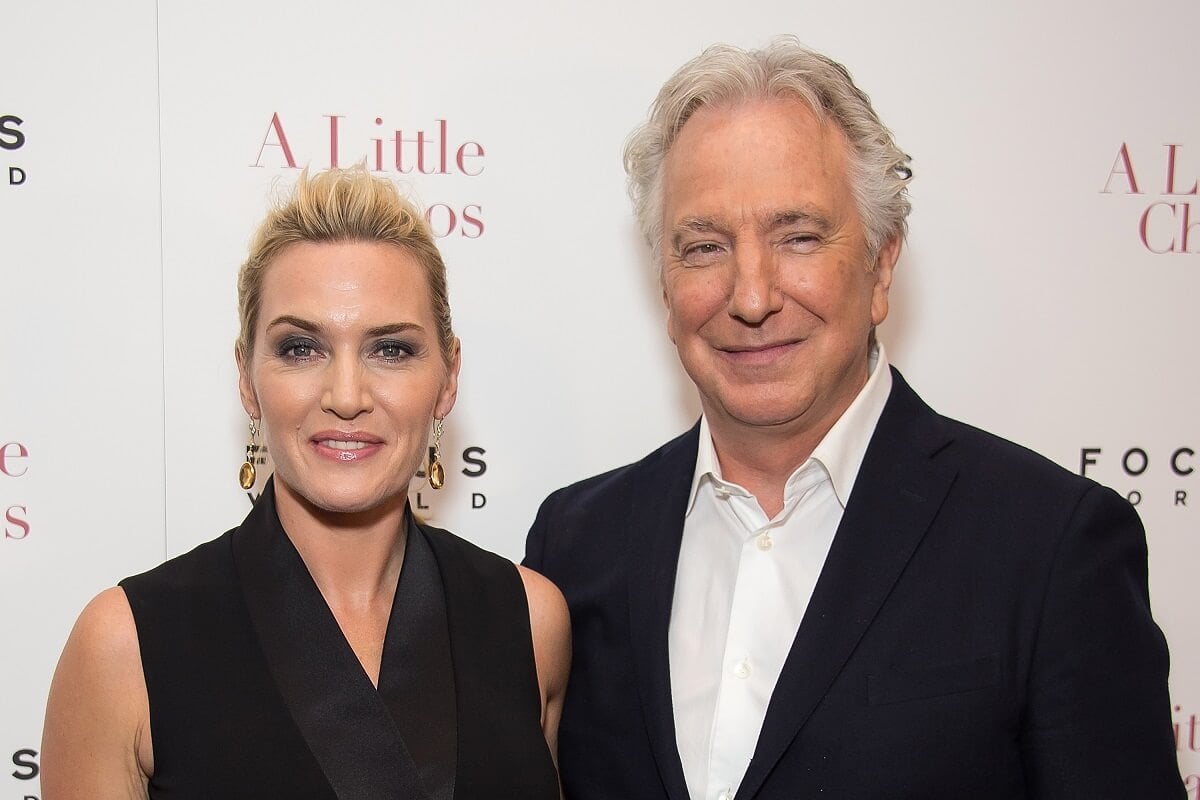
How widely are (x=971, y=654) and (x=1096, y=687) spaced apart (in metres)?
0.16

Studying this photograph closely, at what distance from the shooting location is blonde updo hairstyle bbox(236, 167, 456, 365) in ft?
5.20

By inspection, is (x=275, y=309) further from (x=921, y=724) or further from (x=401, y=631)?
(x=921, y=724)

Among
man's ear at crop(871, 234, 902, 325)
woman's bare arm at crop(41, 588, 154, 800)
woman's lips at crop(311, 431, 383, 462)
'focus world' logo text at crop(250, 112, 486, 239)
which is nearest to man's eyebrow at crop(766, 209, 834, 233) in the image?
man's ear at crop(871, 234, 902, 325)

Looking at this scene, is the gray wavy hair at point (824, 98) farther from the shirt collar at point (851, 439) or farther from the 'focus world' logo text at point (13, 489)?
the 'focus world' logo text at point (13, 489)

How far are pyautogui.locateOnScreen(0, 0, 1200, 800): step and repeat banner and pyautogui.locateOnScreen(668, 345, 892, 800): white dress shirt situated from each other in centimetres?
64

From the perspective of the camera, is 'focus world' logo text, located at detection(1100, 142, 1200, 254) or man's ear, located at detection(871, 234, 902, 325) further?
'focus world' logo text, located at detection(1100, 142, 1200, 254)

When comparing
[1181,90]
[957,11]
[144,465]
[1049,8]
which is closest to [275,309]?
[144,465]

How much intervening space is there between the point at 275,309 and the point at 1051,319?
1601 mm

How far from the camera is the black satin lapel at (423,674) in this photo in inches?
59.4

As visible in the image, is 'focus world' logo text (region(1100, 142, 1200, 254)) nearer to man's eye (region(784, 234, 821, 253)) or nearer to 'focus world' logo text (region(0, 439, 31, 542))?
man's eye (region(784, 234, 821, 253))

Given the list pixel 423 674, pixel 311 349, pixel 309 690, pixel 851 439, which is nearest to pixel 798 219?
pixel 851 439

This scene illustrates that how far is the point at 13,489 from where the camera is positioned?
6.92 feet

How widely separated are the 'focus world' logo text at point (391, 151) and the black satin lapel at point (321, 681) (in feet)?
2.75

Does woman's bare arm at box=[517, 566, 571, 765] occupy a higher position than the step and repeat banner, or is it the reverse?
the step and repeat banner
